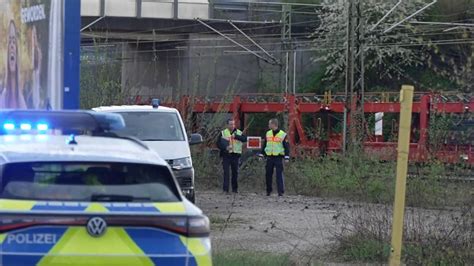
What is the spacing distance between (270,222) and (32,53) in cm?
465

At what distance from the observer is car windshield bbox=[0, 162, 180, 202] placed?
19.6 feet

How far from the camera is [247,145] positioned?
2586cm

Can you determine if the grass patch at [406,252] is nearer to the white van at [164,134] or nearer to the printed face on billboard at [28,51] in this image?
the printed face on billboard at [28,51]

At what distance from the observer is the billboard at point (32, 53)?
11789mm

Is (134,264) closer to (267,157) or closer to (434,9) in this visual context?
(267,157)

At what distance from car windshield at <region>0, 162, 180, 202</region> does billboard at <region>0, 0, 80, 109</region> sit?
18.7ft

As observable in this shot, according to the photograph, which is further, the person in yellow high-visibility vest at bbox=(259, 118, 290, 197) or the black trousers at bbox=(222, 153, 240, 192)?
the black trousers at bbox=(222, 153, 240, 192)

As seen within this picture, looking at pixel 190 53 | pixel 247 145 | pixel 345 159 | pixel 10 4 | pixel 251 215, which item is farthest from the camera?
pixel 190 53

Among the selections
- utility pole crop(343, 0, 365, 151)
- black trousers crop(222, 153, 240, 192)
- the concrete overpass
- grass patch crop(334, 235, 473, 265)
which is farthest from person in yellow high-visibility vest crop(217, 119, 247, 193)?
the concrete overpass

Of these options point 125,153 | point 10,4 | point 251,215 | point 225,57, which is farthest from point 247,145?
point 225,57

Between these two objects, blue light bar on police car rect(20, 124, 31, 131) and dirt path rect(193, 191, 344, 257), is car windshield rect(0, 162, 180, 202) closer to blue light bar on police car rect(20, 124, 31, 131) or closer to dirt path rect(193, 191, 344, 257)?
blue light bar on police car rect(20, 124, 31, 131)

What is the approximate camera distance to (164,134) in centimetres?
1650

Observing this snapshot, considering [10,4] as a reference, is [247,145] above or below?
below

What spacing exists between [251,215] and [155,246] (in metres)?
10.3
